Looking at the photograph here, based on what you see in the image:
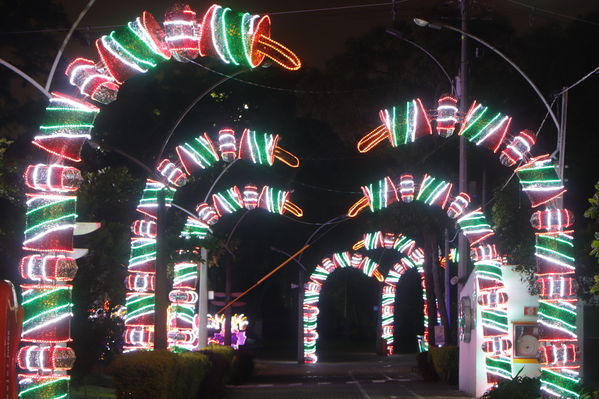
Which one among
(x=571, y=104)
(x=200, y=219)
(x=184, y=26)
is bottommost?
(x=200, y=219)

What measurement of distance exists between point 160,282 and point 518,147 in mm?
8601

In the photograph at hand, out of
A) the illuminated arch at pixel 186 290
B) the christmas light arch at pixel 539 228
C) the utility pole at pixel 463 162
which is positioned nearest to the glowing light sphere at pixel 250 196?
the illuminated arch at pixel 186 290

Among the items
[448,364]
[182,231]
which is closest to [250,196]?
[182,231]

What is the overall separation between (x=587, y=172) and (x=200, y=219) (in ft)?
41.6

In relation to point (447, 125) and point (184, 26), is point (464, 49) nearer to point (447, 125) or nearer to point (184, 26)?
point (447, 125)

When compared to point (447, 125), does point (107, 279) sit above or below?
below

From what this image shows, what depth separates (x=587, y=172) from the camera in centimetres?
3434

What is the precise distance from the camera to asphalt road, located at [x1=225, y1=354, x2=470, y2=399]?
101 feet

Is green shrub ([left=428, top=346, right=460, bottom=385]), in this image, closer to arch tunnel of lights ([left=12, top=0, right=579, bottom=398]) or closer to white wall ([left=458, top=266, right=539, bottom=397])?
white wall ([left=458, top=266, right=539, bottom=397])

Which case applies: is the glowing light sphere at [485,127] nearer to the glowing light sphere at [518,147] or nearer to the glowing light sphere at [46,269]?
the glowing light sphere at [518,147]

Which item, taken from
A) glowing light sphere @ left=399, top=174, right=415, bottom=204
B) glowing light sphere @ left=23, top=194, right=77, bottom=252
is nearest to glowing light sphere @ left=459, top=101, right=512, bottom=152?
glowing light sphere @ left=399, top=174, right=415, bottom=204

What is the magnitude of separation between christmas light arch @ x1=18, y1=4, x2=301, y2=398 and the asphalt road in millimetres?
13647

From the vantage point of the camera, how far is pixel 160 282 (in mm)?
24062

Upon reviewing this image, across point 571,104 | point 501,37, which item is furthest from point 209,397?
point 501,37
